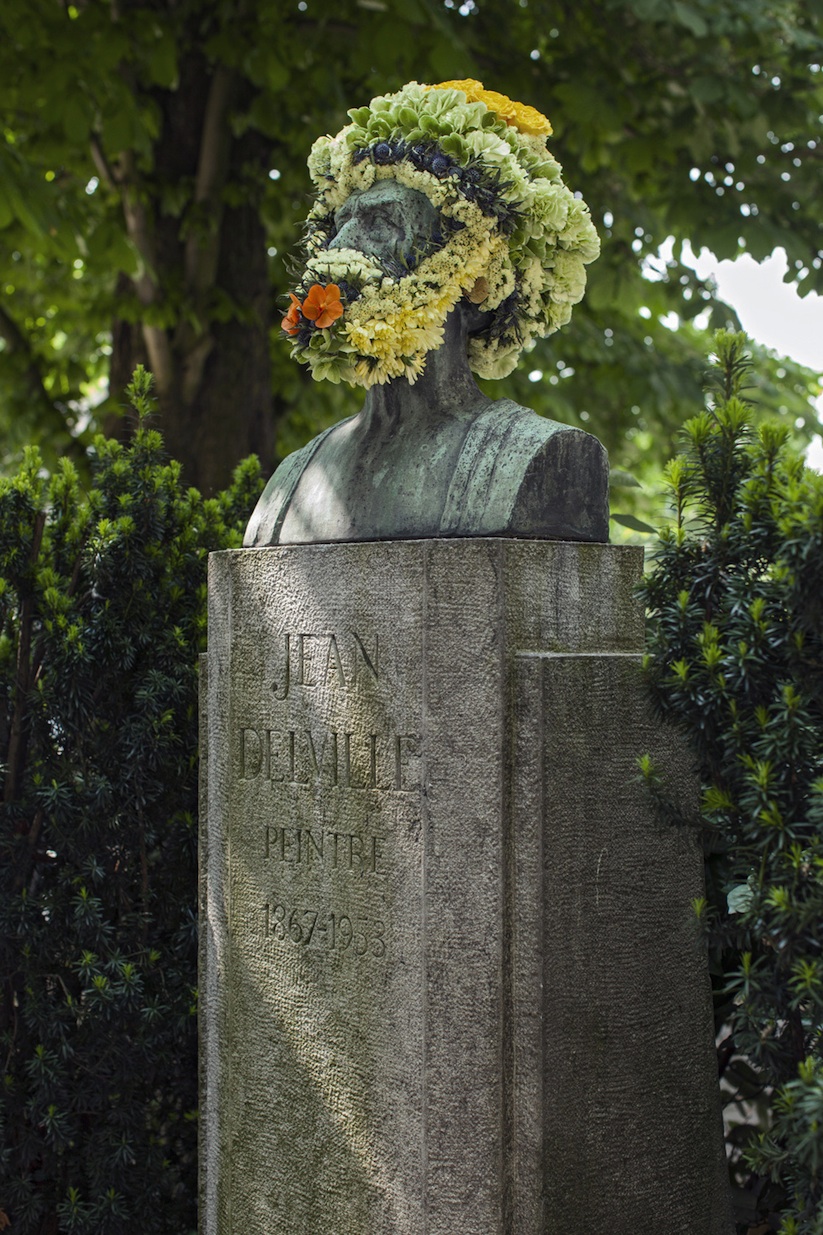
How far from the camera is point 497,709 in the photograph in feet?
8.66

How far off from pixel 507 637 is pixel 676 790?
63 centimetres

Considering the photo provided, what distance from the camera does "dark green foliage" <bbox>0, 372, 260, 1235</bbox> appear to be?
11.8 feet

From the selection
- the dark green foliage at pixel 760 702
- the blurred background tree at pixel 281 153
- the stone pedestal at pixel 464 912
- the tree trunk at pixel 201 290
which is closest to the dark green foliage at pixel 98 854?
the stone pedestal at pixel 464 912

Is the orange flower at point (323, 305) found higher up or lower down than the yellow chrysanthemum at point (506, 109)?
lower down

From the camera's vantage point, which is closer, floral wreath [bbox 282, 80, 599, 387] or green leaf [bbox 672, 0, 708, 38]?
floral wreath [bbox 282, 80, 599, 387]

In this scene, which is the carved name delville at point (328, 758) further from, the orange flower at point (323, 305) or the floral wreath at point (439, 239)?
the orange flower at point (323, 305)

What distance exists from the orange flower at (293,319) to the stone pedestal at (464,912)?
0.51 m

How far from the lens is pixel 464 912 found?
2674mm

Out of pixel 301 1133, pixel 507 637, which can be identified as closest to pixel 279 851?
pixel 301 1133

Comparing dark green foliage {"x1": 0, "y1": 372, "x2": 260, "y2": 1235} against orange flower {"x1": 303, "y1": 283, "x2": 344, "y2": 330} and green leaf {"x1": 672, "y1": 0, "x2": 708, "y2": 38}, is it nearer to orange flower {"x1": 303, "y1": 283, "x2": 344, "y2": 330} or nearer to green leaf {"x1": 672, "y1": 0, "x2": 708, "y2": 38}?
orange flower {"x1": 303, "y1": 283, "x2": 344, "y2": 330}

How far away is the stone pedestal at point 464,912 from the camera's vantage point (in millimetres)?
2650

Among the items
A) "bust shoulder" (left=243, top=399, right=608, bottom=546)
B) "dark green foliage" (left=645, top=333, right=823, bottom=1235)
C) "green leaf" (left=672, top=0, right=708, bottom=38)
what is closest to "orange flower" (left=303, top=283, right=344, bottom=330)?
"bust shoulder" (left=243, top=399, right=608, bottom=546)

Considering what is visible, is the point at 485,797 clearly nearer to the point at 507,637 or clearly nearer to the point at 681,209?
the point at 507,637

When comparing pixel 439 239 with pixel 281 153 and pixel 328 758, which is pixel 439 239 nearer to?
pixel 328 758
